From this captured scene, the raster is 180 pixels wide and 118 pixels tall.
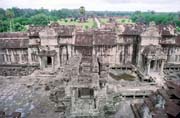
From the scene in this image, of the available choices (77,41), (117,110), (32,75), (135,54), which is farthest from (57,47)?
(117,110)

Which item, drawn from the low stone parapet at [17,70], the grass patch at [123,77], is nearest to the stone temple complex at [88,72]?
the grass patch at [123,77]

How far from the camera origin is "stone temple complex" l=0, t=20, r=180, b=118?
19.5 metres

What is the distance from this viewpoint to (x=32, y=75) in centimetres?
3147

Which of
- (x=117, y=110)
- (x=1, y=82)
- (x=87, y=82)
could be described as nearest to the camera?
(x=87, y=82)

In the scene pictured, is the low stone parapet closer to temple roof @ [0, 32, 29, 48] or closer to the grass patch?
temple roof @ [0, 32, 29, 48]

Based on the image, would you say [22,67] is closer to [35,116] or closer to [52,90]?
[52,90]

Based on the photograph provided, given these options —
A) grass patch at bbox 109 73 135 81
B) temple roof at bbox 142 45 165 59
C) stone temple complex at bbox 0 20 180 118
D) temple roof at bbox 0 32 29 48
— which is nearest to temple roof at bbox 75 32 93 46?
stone temple complex at bbox 0 20 180 118

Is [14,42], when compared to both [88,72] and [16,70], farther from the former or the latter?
[88,72]

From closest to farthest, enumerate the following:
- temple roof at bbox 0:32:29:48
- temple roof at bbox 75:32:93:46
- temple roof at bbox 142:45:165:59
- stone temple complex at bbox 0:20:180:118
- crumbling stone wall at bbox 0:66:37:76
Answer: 1. stone temple complex at bbox 0:20:180:118
2. temple roof at bbox 142:45:165:59
3. crumbling stone wall at bbox 0:66:37:76
4. temple roof at bbox 75:32:93:46
5. temple roof at bbox 0:32:29:48

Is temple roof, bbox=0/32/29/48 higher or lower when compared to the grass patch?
higher

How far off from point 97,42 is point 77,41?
3.98 metres

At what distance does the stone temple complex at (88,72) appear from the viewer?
Result: 19.5 meters

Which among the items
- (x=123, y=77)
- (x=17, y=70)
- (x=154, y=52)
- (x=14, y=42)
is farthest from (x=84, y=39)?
(x=14, y=42)

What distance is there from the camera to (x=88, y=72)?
2248 cm
